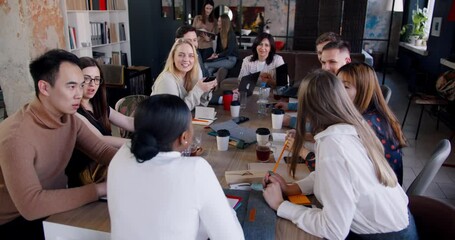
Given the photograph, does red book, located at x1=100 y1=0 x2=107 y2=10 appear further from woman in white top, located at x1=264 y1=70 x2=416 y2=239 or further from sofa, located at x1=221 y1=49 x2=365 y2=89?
woman in white top, located at x1=264 y1=70 x2=416 y2=239

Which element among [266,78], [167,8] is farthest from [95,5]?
[266,78]

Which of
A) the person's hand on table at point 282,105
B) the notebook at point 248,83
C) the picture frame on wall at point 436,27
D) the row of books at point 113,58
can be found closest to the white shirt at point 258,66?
the notebook at point 248,83

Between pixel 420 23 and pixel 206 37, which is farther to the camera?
pixel 420 23

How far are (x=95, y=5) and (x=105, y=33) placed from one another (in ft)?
1.41

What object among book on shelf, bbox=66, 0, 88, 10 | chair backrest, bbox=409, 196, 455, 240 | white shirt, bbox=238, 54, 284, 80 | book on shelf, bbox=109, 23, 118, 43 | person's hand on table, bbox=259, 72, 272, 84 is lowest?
chair backrest, bbox=409, 196, 455, 240

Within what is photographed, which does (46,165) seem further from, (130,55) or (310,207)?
(130,55)

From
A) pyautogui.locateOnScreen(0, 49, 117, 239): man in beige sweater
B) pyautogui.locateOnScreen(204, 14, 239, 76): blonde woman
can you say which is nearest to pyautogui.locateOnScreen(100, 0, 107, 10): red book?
pyautogui.locateOnScreen(204, 14, 239, 76): blonde woman

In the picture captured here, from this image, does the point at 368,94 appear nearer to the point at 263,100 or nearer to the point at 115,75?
the point at 263,100

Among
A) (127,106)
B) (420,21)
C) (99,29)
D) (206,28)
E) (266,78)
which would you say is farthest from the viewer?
(420,21)

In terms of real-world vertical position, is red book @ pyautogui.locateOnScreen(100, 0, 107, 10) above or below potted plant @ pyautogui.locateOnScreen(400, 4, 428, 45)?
above

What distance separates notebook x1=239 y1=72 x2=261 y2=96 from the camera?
3.18m

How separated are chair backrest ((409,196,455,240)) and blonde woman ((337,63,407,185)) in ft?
1.07

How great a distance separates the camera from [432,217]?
1.51 meters

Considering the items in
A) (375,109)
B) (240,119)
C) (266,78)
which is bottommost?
(240,119)
